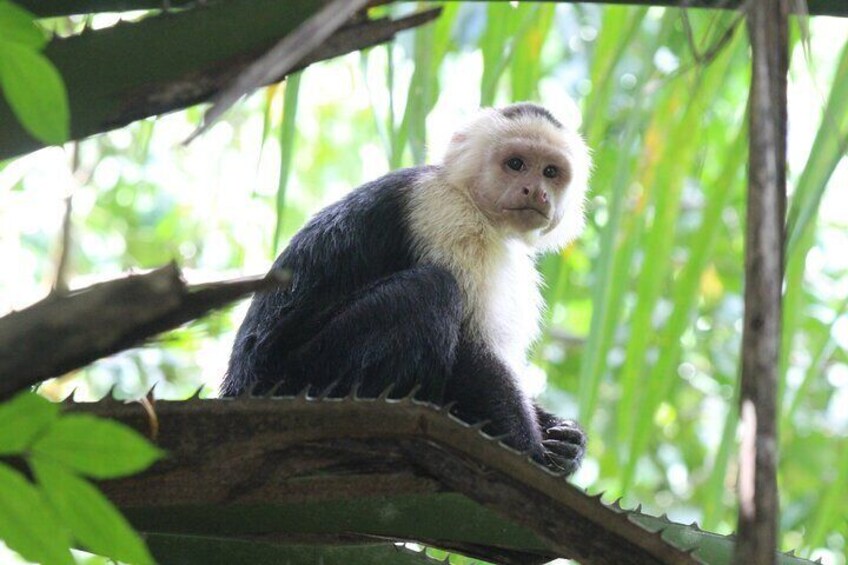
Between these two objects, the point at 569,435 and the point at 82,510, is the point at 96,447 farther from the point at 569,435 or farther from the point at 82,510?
the point at 569,435

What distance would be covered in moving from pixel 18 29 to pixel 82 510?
383 mm

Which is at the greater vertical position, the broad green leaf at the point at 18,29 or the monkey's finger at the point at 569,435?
the broad green leaf at the point at 18,29

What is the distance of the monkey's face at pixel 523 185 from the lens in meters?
3.39

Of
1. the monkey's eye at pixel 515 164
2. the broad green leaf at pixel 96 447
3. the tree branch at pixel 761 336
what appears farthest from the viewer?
the monkey's eye at pixel 515 164

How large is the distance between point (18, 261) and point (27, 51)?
569 centimetres

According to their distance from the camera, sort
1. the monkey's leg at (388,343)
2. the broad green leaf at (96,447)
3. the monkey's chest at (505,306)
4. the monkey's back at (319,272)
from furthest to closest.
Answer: the monkey's chest at (505,306) → the monkey's back at (319,272) → the monkey's leg at (388,343) → the broad green leaf at (96,447)

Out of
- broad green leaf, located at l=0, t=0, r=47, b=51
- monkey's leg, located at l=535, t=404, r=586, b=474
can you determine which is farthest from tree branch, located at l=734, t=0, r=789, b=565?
monkey's leg, located at l=535, t=404, r=586, b=474

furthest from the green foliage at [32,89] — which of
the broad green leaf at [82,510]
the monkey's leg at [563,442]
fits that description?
the monkey's leg at [563,442]

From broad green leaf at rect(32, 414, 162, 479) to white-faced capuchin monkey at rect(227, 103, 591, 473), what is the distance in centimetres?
150

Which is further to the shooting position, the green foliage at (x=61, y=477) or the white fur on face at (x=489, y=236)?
the white fur on face at (x=489, y=236)

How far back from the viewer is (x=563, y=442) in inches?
112

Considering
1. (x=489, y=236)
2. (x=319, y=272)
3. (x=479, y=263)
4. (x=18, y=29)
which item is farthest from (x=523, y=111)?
(x=18, y=29)

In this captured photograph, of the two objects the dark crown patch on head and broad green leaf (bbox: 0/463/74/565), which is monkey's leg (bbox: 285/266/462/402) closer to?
the dark crown patch on head

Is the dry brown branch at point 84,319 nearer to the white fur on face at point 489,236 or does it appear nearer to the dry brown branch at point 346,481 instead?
the dry brown branch at point 346,481
